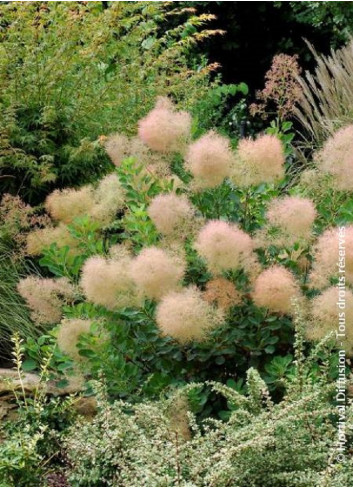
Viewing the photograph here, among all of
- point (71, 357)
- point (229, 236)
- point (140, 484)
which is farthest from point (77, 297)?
point (140, 484)

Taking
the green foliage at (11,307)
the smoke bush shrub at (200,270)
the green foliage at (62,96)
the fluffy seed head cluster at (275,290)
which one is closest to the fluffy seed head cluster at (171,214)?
the smoke bush shrub at (200,270)

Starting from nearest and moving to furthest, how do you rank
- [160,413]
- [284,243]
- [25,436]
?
[160,413], [25,436], [284,243]

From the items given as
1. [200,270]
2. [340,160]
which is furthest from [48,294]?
[340,160]

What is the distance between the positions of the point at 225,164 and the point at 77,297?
0.84m

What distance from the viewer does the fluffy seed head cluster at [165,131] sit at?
346 centimetres

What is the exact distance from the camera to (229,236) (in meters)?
3.06

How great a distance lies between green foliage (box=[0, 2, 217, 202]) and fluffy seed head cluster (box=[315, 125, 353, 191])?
1701 millimetres

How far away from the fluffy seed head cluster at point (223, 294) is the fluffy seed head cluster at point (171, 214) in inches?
10.5

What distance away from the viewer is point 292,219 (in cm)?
318

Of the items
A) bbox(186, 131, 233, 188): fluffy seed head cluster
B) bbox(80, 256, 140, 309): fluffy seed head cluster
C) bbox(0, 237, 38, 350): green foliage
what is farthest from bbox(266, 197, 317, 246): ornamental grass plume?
bbox(0, 237, 38, 350): green foliage

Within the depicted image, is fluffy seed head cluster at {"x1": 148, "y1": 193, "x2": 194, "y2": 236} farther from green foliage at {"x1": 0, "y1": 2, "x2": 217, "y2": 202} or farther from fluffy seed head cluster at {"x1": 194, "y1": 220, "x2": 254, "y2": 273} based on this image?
green foliage at {"x1": 0, "y1": 2, "x2": 217, "y2": 202}

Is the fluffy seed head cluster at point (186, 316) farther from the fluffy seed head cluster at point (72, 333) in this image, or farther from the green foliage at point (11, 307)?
the green foliage at point (11, 307)

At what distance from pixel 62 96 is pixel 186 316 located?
253 centimetres

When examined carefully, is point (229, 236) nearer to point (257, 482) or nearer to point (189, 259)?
point (189, 259)
